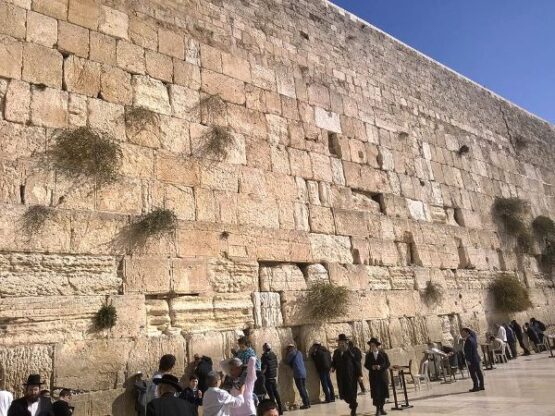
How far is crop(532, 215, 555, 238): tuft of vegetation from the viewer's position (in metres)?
13.6

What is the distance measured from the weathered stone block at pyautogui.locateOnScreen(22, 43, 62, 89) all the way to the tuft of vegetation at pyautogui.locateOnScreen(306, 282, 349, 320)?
4.81 meters

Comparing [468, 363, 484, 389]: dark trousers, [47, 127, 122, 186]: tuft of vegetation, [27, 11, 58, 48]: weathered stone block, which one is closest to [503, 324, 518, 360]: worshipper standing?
[468, 363, 484, 389]: dark trousers

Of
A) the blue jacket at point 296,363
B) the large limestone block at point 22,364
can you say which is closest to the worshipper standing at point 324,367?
the blue jacket at point 296,363

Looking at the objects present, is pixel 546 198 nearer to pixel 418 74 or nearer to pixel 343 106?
pixel 418 74

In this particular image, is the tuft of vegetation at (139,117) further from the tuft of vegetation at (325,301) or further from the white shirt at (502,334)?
the white shirt at (502,334)

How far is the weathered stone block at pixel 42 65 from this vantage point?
20.4ft

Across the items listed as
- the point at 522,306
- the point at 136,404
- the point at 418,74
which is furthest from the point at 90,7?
the point at 522,306

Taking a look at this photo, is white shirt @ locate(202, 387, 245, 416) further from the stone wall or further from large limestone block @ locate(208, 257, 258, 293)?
large limestone block @ locate(208, 257, 258, 293)

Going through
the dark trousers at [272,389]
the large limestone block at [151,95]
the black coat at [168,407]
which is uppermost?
the large limestone block at [151,95]

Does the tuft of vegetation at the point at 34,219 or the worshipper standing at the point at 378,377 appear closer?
the tuft of vegetation at the point at 34,219

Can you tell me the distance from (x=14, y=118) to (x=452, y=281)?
8883 millimetres

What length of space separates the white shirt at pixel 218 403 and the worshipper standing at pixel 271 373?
3.06 meters

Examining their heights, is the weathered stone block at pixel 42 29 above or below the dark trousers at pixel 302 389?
above

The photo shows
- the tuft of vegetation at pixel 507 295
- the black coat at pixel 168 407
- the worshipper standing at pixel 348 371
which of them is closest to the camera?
the black coat at pixel 168 407
